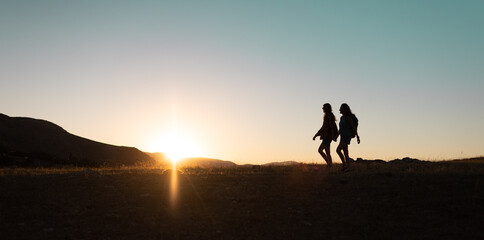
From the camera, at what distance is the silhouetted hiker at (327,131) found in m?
15.0

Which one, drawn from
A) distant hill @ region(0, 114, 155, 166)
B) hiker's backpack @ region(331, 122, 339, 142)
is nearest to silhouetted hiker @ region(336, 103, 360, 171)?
hiker's backpack @ region(331, 122, 339, 142)

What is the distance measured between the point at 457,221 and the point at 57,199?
29.0ft

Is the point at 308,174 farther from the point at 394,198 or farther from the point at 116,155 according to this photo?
the point at 116,155

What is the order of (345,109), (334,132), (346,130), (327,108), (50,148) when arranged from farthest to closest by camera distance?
(50,148)
(327,108)
(334,132)
(345,109)
(346,130)

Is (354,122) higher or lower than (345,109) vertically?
lower

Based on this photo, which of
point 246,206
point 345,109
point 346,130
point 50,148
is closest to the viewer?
point 246,206

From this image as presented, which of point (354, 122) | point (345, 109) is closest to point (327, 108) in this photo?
point (345, 109)

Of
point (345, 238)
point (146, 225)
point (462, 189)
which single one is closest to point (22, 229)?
point (146, 225)

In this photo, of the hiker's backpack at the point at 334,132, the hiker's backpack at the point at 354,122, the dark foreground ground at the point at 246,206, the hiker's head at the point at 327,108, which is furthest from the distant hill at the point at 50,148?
the hiker's backpack at the point at 354,122

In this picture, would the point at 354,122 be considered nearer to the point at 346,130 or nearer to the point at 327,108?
the point at 346,130

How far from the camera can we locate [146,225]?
29.6 ft

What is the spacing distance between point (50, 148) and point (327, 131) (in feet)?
79.1

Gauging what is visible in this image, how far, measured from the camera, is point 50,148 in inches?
1278

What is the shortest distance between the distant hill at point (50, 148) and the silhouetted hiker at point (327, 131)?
49.2ft
